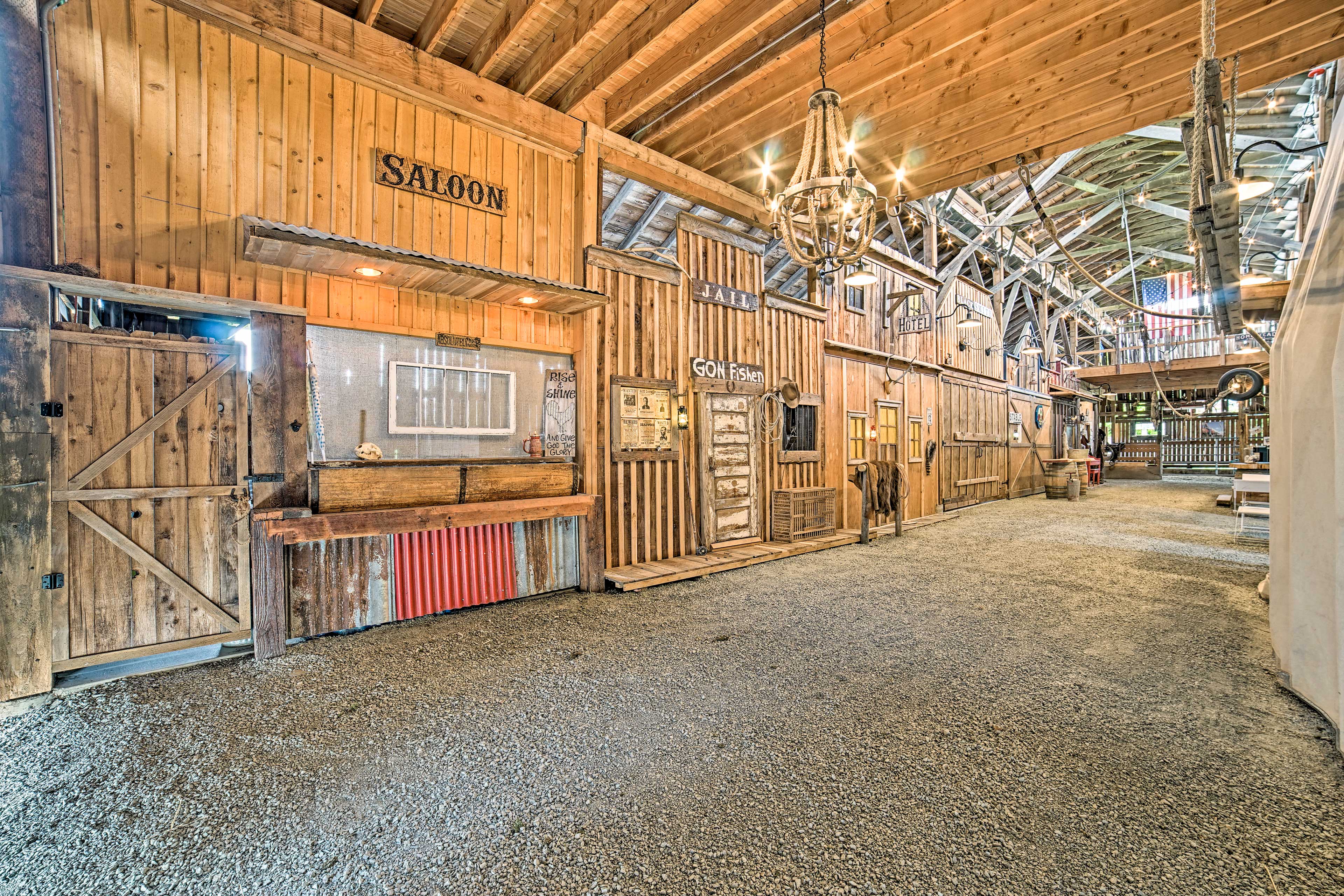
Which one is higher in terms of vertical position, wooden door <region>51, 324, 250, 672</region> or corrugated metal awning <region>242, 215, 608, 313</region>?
corrugated metal awning <region>242, 215, 608, 313</region>

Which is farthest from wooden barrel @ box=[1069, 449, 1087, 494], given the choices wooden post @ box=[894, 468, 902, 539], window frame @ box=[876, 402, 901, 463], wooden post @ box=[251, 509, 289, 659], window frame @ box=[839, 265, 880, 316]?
wooden post @ box=[251, 509, 289, 659]

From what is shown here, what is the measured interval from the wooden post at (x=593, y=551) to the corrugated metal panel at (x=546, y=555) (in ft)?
0.34

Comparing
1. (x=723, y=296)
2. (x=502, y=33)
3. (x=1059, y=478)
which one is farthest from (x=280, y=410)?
(x=1059, y=478)

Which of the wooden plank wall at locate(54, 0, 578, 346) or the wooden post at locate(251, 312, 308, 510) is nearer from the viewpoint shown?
the wooden plank wall at locate(54, 0, 578, 346)

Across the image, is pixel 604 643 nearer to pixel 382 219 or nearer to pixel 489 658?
pixel 489 658

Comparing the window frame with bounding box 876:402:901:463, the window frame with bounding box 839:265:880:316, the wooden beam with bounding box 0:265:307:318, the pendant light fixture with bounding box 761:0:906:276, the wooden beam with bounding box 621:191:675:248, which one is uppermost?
the wooden beam with bounding box 621:191:675:248

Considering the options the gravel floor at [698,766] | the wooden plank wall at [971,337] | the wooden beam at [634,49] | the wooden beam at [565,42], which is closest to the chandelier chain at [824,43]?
the wooden beam at [634,49]

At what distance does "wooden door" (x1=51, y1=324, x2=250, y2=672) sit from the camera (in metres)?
3.30

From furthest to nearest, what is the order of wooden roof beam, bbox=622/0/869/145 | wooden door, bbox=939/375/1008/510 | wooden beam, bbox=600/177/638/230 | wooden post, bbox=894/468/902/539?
wooden door, bbox=939/375/1008/510
wooden beam, bbox=600/177/638/230
wooden post, bbox=894/468/902/539
wooden roof beam, bbox=622/0/869/145

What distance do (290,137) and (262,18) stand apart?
79 cm

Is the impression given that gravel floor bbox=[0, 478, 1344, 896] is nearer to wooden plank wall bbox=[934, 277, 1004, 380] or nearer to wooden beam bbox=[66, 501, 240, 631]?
wooden beam bbox=[66, 501, 240, 631]

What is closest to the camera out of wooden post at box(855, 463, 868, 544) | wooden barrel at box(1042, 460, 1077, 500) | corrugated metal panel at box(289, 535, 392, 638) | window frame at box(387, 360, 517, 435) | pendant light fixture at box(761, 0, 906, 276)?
pendant light fixture at box(761, 0, 906, 276)

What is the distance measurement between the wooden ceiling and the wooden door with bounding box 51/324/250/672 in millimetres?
3144

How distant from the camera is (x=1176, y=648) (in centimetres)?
373
